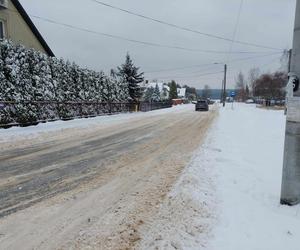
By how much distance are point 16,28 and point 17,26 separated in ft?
0.68

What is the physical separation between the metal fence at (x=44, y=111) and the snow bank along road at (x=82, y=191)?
16.7 ft

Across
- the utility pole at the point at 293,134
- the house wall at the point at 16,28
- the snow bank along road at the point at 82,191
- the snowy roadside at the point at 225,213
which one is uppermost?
the house wall at the point at 16,28

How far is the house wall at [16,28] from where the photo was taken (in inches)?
893

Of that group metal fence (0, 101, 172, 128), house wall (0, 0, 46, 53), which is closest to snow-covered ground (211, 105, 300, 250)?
metal fence (0, 101, 172, 128)

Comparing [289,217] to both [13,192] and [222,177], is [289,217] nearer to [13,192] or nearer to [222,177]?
[222,177]

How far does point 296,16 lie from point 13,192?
17.7 feet

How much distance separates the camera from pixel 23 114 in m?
17.2

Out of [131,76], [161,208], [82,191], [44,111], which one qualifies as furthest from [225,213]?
[131,76]

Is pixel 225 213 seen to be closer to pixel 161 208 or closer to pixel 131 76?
pixel 161 208

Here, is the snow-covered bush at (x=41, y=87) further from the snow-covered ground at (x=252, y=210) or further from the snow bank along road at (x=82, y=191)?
the snow-covered ground at (x=252, y=210)

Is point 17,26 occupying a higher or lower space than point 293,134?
higher

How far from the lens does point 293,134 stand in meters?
4.86

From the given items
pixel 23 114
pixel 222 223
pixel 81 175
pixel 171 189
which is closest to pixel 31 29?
pixel 23 114

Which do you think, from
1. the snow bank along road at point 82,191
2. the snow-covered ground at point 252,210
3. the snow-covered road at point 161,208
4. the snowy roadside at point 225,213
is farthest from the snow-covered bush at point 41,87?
the snowy roadside at point 225,213
